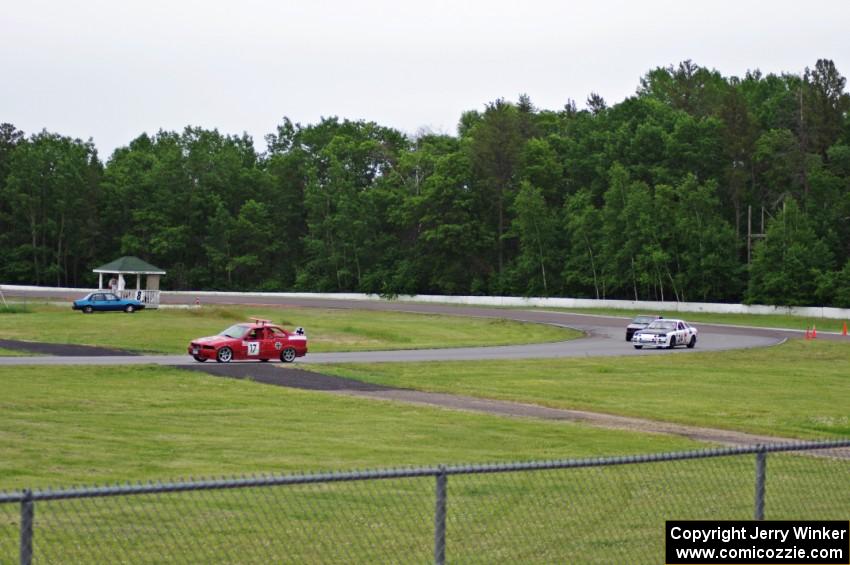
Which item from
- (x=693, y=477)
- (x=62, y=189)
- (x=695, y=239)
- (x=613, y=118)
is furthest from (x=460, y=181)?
(x=693, y=477)

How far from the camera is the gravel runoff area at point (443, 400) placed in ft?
84.7

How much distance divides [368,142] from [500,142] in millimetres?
22177

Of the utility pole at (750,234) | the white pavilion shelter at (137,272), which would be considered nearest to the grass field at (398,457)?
the white pavilion shelter at (137,272)

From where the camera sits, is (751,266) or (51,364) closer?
(51,364)

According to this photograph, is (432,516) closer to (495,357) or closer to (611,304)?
(495,357)

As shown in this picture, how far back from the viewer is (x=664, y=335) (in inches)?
2222

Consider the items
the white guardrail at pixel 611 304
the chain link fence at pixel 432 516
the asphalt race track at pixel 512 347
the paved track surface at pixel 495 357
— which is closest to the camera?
the chain link fence at pixel 432 516

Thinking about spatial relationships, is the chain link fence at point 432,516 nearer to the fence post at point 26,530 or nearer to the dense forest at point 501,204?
the fence post at point 26,530

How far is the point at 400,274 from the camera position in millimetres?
126938

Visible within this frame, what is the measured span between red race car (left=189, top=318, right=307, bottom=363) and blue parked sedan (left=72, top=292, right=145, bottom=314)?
30.3m

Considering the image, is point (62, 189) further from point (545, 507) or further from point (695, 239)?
point (545, 507)

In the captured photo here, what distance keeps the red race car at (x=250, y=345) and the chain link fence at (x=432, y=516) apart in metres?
26.0

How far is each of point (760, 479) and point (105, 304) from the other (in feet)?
213

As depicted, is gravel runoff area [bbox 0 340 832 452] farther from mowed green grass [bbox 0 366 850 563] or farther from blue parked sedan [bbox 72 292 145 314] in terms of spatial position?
blue parked sedan [bbox 72 292 145 314]
